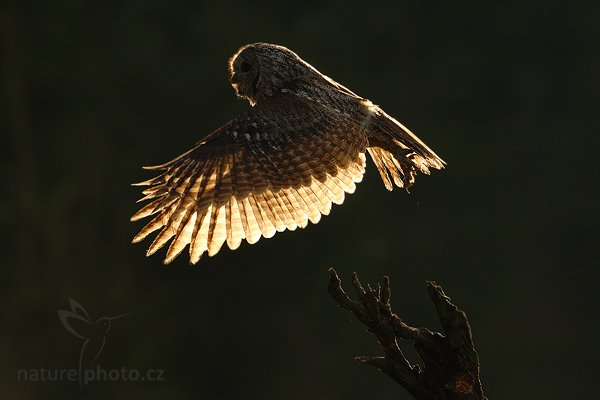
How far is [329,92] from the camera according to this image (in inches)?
126

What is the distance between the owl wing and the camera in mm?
2734

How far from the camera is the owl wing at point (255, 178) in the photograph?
273 centimetres

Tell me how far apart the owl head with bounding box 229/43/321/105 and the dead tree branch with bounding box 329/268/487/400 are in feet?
3.87

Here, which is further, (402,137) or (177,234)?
(402,137)

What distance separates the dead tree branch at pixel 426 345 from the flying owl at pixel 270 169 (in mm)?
581

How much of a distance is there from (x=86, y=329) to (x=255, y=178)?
13.8 ft

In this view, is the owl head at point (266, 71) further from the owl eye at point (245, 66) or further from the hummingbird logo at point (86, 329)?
the hummingbird logo at point (86, 329)

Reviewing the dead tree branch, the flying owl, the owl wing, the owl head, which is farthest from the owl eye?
the dead tree branch

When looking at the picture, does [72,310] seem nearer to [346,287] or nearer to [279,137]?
[346,287]

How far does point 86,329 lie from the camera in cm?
659

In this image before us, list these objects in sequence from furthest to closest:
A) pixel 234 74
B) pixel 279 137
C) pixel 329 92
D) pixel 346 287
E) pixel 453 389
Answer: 1. pixel 346 287
2. pixel 234 74
3. pixel 329 92
4. pixel 279 137
5. pixel 453 389

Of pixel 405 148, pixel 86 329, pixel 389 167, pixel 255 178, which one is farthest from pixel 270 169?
pixel 86 329

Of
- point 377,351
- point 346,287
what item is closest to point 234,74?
point 346,287

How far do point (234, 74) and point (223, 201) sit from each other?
975 millimetres
